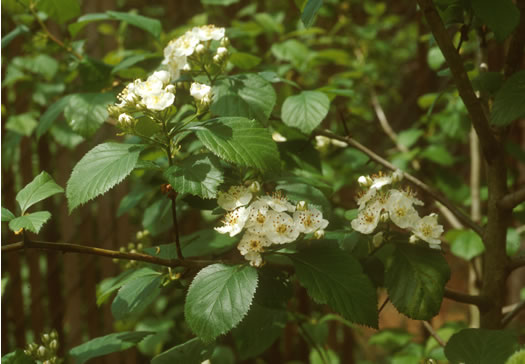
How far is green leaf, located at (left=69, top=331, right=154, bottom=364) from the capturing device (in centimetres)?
95

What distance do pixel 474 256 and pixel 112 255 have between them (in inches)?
43.5

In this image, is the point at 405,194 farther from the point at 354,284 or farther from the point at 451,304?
the point at 451,304

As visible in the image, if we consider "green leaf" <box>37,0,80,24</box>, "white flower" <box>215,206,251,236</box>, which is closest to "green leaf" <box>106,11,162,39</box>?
"green leaf" <box>37,0,80,24</box>

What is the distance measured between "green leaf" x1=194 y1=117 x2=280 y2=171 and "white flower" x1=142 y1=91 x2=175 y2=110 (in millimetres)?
57

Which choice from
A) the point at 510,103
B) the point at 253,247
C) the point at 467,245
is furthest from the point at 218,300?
the point at 467,245

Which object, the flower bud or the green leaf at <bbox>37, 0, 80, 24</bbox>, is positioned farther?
the green leaf at <bbox>37, 0, 80, 24</bbox>

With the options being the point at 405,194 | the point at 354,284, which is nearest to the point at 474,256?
the point at 405,194

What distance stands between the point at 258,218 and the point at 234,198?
64 mm

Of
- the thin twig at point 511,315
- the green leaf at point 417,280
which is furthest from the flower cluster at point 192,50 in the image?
the thin twig at point 511,315

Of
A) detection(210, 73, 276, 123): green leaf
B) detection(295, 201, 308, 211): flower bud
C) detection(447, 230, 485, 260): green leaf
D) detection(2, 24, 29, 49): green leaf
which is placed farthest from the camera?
detection(447, 230, 485, 260): green leaf

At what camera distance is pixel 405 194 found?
0.90m

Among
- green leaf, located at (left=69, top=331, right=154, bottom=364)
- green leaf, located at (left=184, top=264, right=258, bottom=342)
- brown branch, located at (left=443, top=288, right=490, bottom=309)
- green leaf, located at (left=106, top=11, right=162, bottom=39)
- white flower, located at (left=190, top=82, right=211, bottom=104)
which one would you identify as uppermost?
green leaf, located at (left=106, top=11, right=162, bottom=39)

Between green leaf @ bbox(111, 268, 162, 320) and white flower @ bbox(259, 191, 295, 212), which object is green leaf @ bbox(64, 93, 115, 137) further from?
white flower @ bbox(259, 191, 295, 212)

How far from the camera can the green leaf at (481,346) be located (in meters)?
0.78
